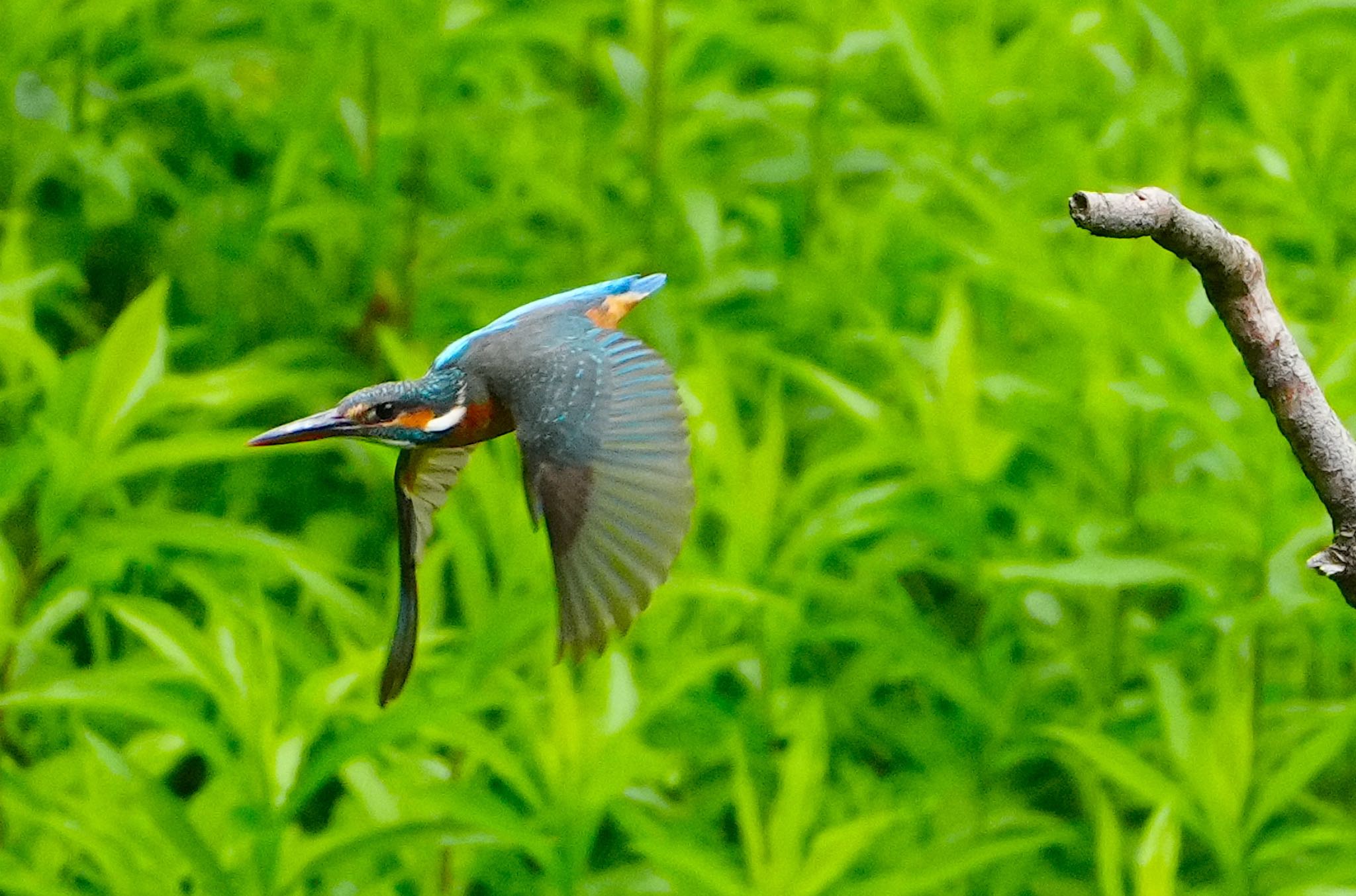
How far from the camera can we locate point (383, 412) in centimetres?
62

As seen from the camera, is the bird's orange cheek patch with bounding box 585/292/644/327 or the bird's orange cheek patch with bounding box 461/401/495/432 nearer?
the bird's orange cheek patch with bounding box 461/401/495/432

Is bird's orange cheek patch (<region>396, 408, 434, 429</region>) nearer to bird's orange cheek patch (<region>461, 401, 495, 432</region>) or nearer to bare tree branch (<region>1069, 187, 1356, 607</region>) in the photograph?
bird's orange cheek patch (<region>461, 401, 495, 432</region>)

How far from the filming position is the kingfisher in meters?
0.60

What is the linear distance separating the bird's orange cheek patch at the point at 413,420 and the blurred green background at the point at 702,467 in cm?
67

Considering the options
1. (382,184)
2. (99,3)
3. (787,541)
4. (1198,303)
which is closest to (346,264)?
(382,184)

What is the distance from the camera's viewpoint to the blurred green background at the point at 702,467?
137cm

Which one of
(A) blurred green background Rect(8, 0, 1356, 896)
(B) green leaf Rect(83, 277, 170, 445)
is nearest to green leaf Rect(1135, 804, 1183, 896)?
(A) blurred green background Rect(8, 0, 1356, 896)

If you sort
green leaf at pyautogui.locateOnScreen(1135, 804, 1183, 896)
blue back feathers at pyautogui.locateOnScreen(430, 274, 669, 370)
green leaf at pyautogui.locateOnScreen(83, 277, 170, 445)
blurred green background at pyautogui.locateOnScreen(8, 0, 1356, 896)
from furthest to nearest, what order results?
1. green leaf at pyautogui.locateOnScreen(83, 277, 170, 445)
2. blurred green background at pyautogui.locateOnScreen(8, 0, 1356, 896)
3. green leaf at pyautogui.locateOnScreen(1135, 804, 1183, 896)
4. blue back feathers at pyautogui.locateOnScreen(430, 274, 669, 370)

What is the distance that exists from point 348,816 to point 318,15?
1.13 meters

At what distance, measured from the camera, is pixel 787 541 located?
1691mm

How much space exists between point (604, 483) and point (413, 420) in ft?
0.25

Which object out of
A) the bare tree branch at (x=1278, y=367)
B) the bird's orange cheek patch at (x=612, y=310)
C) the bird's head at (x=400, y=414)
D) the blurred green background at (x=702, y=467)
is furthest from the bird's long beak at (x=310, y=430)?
the blurred green background at (x=702, y=467)

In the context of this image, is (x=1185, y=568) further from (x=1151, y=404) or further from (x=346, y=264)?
(x=346, y=264)

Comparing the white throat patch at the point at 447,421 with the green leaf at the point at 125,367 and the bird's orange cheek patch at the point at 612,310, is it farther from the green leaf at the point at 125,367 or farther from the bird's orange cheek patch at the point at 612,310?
the green leaf at the point at 125,367
